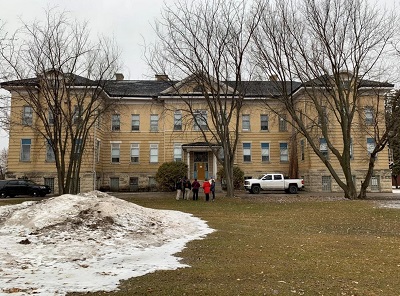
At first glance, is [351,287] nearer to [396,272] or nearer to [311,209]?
[396,272]

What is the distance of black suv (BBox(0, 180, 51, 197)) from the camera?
30469 millimetres

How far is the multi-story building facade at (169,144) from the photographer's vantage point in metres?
35.6

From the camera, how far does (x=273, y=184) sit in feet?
103

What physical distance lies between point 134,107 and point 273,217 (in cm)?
2735

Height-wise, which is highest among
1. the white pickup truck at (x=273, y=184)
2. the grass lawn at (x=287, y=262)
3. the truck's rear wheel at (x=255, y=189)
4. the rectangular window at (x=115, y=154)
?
the rectangular window at (x=115, y=154)

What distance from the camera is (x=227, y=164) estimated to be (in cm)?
2494

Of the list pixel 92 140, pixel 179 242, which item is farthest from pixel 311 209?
Answer: pixel 92 140

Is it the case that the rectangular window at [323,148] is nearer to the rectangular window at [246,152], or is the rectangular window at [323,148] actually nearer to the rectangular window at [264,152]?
the rectangular window at [264,152]

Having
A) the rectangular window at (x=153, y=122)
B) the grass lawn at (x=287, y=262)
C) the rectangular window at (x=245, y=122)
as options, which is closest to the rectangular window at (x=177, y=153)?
the rectangular window at (x=153, y=122)

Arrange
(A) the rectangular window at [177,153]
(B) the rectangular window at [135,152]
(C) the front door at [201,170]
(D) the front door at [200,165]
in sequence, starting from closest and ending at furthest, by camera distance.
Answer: (C) the front door at [201,170] → (D) the front door at [200,165] → (A) the rectangular window at [177,153] → (B) the rectangular window at [135,152]

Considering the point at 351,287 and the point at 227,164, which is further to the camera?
the point at 227,164

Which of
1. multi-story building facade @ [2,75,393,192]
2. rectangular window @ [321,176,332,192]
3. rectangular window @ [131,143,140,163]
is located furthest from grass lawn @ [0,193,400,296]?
rectangular window @ [131,143,140,163]

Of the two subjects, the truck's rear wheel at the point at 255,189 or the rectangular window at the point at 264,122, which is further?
the rectangular window at the point at 264,122

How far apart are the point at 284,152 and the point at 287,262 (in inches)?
1304
